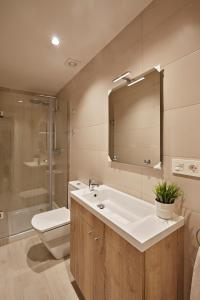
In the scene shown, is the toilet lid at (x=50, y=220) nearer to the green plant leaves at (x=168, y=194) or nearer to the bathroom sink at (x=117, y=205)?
the bathroom sink at (x=117, y=205)

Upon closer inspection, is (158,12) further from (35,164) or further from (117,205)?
(35,164)

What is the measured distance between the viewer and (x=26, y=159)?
9.53 feet

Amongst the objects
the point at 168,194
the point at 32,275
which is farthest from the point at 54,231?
the point at 168,194

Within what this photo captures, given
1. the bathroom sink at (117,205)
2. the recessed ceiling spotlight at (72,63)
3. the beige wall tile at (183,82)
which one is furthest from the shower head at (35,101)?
the beige wall tile at (183,82)

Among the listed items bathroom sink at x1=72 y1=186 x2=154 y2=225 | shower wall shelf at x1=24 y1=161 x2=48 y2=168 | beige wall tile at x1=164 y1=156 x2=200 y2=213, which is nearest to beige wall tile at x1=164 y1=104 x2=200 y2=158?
beige wall tile at x1=164 y1=156 x2=200 y2=213

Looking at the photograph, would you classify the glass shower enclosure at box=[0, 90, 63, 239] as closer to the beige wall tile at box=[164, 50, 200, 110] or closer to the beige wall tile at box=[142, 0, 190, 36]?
the beige wall tile at box=[142, 0, 190, 36]

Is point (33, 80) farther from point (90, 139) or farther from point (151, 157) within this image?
point (151, 157)

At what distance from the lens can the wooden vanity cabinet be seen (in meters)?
0.83

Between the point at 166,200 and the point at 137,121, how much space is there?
0.71m

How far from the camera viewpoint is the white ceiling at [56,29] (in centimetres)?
124

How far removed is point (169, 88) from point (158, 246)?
1016 mm

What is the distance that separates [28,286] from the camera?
61.0 inches

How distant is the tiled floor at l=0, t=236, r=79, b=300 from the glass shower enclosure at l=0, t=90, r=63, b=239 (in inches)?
29.5

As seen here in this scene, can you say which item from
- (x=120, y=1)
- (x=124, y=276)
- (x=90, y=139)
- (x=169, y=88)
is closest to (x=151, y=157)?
(x=169, y=88)
